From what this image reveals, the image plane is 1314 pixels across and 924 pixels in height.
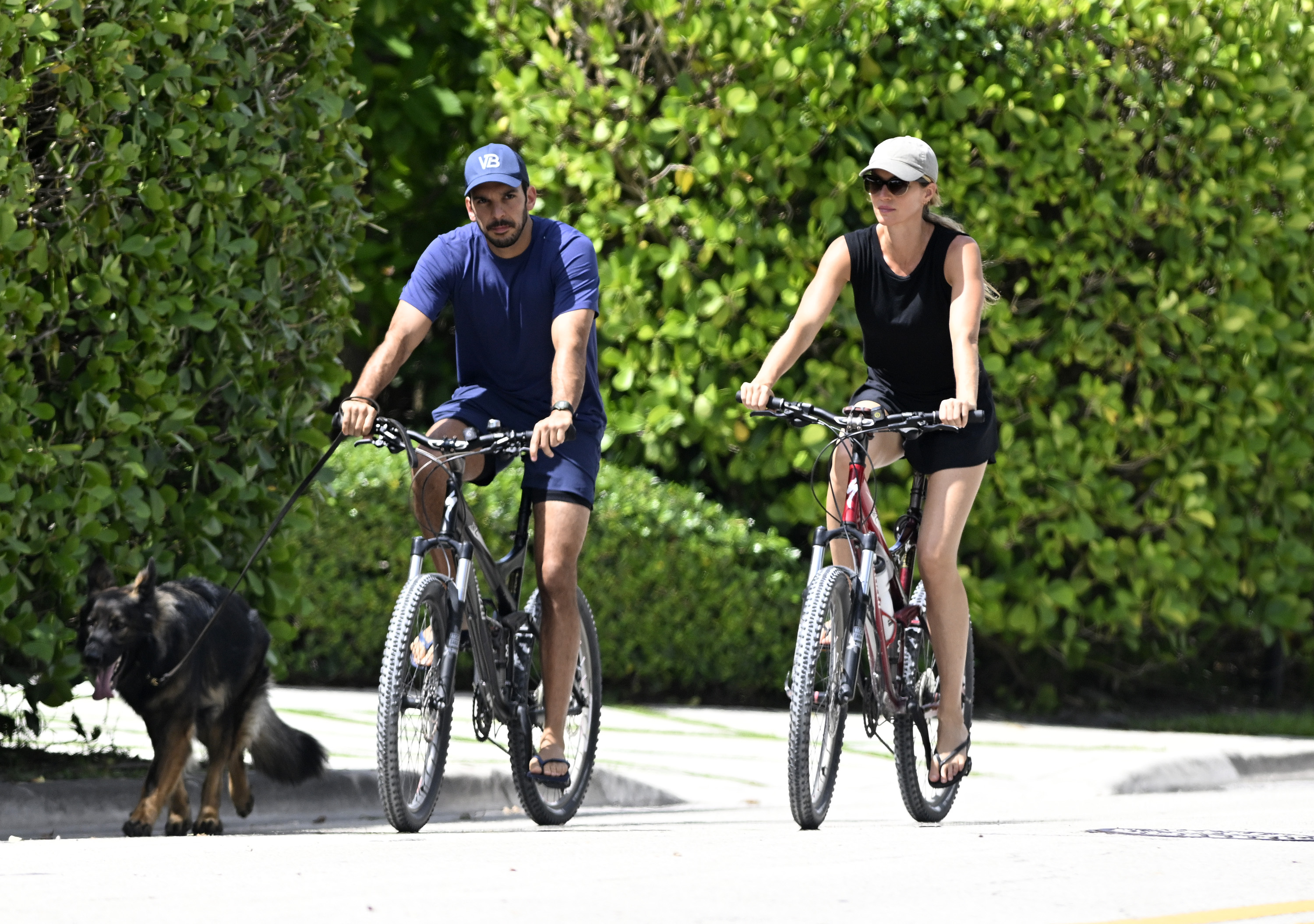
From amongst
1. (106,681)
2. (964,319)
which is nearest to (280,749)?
(106,681)

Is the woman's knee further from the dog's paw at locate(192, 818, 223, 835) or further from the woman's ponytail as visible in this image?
the dog's paw at locate(192, 818, 223, 835)

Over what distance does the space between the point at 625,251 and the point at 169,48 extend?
13.2 feet

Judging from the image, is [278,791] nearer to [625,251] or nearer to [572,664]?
[572,664]

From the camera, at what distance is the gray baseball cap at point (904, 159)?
6.10 m

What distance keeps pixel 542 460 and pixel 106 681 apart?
157cm

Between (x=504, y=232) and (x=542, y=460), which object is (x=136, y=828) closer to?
(x=542, y=460)

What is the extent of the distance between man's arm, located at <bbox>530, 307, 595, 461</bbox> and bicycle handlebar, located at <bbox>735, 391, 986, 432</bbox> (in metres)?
0.52

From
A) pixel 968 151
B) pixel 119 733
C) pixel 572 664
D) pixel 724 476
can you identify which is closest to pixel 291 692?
pixel 119 733

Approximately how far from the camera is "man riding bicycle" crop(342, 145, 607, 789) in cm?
597

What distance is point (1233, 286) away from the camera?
10.4 metres

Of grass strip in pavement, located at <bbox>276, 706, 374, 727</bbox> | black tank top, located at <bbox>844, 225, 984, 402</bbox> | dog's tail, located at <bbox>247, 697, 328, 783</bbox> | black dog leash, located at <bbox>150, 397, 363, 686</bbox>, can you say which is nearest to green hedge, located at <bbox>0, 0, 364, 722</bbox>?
black dog leash, located at <bbox>150, 397, 363, 686</bbox>

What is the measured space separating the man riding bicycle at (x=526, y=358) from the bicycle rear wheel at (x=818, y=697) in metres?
0.80

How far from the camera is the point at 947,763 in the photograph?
21.3 ft

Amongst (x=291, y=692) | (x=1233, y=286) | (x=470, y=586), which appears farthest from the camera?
(x=1233, y=286)
